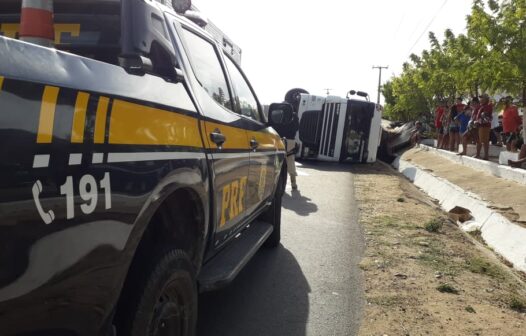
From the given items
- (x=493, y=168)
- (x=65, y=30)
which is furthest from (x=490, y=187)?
(x=65, y=30)

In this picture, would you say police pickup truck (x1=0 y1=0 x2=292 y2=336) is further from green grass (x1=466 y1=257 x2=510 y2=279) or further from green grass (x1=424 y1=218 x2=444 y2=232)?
green grass (x1=424 y1=218 x2=444 y2=232)

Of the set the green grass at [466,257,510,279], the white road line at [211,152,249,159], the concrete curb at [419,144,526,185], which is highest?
the white road line at [211,152,249,159]

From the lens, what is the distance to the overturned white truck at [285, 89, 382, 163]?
18.6 meters

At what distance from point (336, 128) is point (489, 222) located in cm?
1122

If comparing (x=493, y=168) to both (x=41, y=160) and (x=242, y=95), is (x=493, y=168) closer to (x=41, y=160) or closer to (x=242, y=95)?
(x=242, y=95)

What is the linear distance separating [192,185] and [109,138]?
84 centimetres

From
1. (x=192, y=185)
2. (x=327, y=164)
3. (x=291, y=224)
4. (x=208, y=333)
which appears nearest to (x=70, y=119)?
(x=192, y=185)

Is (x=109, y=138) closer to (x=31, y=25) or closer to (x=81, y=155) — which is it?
(x=81, y=155)

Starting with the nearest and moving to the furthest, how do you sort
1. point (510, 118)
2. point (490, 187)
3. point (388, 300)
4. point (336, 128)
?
point (388, 300), point (490, 187), point (510, 118), point (336, 128)

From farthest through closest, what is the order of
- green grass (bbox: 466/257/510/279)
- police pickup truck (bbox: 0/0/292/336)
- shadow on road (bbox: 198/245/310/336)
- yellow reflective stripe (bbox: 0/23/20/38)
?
green grass (bbox: 466/257/510/279) < shadow on road (bbox: 198/245/310/336) < yellow reflective stripe (bbox: 0/23/20/38) < police pickup truck (bbox: 0/0/292/336)

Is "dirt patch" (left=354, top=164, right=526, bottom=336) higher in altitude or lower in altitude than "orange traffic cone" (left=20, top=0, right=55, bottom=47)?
lower

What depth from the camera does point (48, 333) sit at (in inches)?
63.0

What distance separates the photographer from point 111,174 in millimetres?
1828

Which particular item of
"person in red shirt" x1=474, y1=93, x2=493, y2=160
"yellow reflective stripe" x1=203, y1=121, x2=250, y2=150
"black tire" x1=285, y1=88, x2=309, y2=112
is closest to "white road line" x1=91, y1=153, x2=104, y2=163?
"yellow reflective stripe" x1=203, y1=121, x2=250, y2=150
